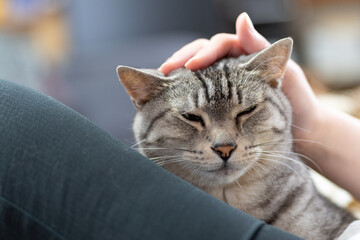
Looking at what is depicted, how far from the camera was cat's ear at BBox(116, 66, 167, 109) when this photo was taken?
3.56 feet

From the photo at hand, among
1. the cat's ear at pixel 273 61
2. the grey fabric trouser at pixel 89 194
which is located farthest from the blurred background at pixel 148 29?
the grey fabric trouser at pixel 89 194

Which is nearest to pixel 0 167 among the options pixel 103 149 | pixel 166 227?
pixel 103 149

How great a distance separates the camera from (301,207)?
1.09 meters

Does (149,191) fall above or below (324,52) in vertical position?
above

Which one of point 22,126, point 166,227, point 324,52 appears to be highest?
point 22,126

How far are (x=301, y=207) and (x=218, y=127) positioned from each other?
0.32m

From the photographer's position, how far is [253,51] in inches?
49.9

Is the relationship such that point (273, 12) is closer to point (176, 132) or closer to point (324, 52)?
point (324, 52)

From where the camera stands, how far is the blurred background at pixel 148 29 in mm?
3697

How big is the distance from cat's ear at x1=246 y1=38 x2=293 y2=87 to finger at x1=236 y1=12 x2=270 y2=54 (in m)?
0.13

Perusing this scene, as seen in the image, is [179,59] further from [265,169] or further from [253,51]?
[265,169]

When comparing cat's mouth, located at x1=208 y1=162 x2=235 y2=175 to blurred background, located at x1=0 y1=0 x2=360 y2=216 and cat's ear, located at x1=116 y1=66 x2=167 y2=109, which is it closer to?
cat's ear, located at x1=116 y1=66 x2=167 y2=109

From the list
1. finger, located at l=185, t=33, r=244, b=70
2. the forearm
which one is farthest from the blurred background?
finger, located at l=185, t=33, r=244, b=70

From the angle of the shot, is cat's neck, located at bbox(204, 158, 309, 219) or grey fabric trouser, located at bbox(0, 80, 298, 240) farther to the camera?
cat's neck, located at bbox(204, 158, 309, 219)
